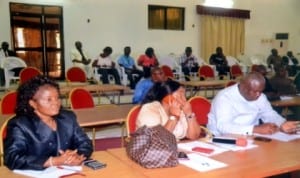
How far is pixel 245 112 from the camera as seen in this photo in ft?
10.1

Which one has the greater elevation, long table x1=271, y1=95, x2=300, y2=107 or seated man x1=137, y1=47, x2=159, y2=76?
seated man x1=137, y1=47, x2=159, y2=76

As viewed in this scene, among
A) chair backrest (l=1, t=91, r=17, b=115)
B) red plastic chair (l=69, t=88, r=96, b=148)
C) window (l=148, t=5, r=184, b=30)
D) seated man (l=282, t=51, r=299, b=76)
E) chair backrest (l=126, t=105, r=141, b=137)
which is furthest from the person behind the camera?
seated man (l=282, t=51, r=299, b=76)

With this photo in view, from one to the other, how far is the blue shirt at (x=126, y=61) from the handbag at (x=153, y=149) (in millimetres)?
8439

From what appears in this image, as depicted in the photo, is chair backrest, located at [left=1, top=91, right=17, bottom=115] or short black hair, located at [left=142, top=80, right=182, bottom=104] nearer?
short black hair, located at [left=142, top=80, right=182, bottom=104]

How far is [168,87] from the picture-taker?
265cm

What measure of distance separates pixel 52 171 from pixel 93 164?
23 centimetres

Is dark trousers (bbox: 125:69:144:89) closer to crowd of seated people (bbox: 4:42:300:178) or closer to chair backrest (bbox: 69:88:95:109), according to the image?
chair backrest (bbox: 69:88:95:109)

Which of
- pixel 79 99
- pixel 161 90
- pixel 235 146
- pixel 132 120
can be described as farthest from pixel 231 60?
pixel 235 146

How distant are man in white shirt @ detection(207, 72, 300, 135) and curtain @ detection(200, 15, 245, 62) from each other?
9.52 m

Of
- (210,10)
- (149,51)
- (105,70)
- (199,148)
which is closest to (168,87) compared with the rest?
(199,148)

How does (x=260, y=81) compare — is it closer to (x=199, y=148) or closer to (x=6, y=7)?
(x=199, y=148)

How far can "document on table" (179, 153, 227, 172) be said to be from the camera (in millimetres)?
2002

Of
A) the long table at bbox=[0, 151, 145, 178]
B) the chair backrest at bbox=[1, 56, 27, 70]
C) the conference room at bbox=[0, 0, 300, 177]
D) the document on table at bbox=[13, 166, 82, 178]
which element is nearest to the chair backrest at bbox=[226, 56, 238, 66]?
the conference room at bbox=[0, 0, 300, 177]

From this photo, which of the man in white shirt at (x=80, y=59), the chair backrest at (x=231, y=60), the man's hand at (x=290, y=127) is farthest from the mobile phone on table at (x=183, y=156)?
the chair backrest at (x=231, y=60)
